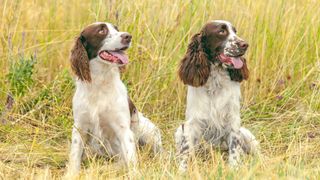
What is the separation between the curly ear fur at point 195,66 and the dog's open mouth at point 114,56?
464 millimetres

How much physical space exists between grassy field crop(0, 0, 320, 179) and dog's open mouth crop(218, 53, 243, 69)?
2.45 ft

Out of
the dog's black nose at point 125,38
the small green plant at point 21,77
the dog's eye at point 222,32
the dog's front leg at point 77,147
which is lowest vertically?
the dog's front leg at point 77,147

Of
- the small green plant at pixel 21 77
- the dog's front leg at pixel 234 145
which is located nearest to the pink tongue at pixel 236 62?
the dog's front leg at pixel 234 145

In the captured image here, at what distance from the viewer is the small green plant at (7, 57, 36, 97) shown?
683cm

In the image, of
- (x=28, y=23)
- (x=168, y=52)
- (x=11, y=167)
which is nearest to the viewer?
(x=11, y=167)

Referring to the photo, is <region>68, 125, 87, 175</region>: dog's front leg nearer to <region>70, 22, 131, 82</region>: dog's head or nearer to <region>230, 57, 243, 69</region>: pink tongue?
<region>70, 22, 131, 82</region>: dog's head

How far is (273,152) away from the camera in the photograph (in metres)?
5.94

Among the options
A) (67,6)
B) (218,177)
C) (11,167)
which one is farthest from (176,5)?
(218,177)

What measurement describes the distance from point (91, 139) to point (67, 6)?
226cm

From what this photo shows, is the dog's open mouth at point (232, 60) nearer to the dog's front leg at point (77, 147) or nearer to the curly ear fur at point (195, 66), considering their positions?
the curly ear fur at point (195, 66)

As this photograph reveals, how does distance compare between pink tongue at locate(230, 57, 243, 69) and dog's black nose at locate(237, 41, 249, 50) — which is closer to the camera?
dog's black nose at locate(237, 41, 249, 50)

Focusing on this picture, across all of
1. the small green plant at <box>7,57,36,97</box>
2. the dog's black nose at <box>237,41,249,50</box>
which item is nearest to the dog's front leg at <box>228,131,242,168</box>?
the dog's black nose at <box>237,41,249,50</box>

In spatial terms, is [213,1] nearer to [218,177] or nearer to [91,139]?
[91,139]

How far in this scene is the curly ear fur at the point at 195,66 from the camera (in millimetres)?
5781
